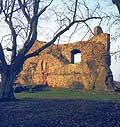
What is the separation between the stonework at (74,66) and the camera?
28359 millimetres

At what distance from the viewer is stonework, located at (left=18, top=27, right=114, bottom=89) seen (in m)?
28.4

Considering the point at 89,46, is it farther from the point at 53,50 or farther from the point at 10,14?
the point at 10,14

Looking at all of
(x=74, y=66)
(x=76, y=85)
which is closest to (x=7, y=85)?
(x=76, y=85)

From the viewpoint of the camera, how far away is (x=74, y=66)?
3100 cm

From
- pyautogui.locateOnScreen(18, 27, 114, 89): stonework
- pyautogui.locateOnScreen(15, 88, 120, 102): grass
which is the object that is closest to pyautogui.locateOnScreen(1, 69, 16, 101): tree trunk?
pyautogui.locateOnScreen(15, 88, 120, 102): grass

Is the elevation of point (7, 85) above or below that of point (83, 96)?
above

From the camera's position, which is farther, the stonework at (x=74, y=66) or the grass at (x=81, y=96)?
the stonework at (x=74, y=66)

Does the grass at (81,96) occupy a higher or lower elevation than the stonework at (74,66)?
lower

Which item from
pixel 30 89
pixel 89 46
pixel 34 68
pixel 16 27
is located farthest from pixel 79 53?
pixel 16 27

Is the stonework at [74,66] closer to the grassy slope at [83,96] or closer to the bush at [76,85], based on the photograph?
the bush at [76,85]

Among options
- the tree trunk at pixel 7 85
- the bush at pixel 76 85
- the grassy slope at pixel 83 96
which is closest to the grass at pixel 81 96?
the grassy slope at pixel 83 96

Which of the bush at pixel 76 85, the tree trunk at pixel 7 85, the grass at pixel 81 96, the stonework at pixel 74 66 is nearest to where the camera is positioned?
the tree trunk at pixel 7 85

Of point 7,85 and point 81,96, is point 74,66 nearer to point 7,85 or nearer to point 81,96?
point 81,96

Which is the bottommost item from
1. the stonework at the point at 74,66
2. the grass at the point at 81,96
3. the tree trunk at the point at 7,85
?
the grass at the point at 81,96
